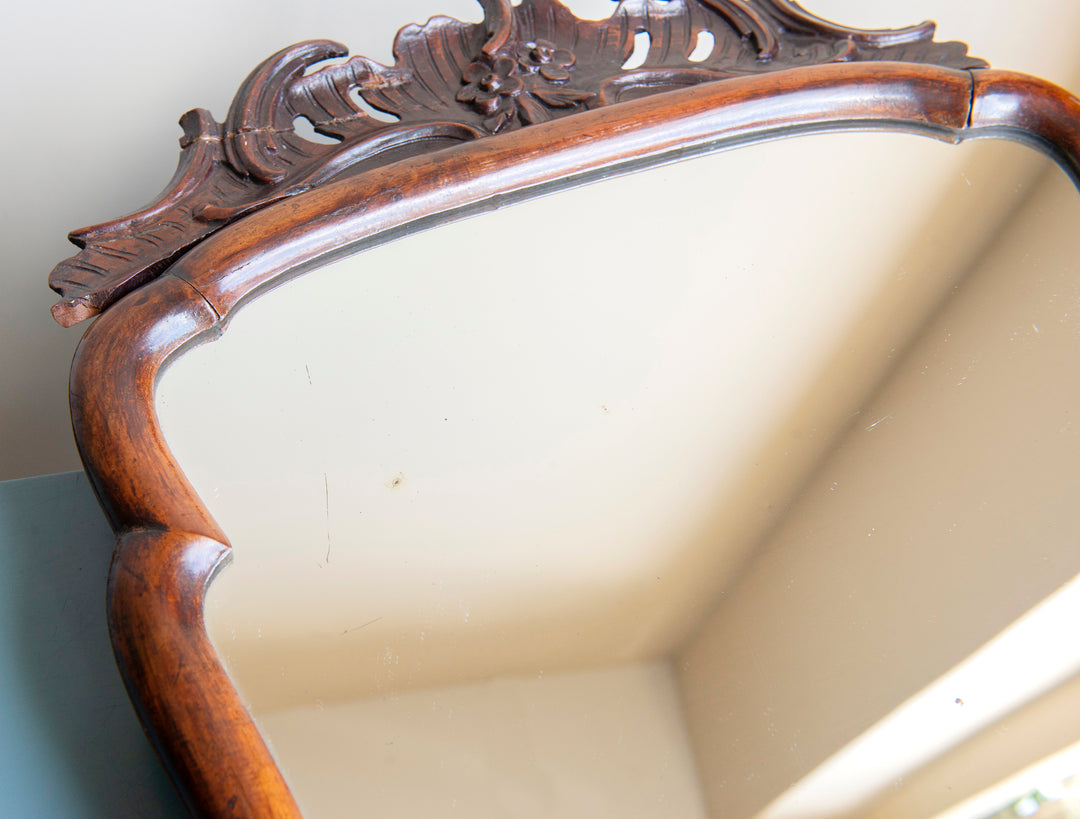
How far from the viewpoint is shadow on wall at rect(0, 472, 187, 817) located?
1.03 ft

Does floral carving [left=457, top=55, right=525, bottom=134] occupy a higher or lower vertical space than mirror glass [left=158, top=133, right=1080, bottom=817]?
higher

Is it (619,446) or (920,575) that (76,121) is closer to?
(619,446)

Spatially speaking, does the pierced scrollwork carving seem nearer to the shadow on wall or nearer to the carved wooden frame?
the carved wooden frame

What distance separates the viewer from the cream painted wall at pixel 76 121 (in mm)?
528

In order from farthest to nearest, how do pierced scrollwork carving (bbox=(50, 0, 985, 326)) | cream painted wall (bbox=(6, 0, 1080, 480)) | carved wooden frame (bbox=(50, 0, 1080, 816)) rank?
cream painted wall (bbox=(6, 0, 1080, 480)), pierced scrollwork carving (bbox=(50, 0, 985, 326)), carved wooden frame (bbox=(50, 0, 1080, 816))

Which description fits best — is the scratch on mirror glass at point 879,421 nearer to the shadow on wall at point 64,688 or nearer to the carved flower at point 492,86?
the carved flower at point 492,86

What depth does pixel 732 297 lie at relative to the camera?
0.50 meters

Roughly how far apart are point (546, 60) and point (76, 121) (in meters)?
0.32

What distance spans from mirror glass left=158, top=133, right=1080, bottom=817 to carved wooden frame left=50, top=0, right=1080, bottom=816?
2cm

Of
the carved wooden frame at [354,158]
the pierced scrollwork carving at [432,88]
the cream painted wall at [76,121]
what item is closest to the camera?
the carved wooden frame at [354,158]

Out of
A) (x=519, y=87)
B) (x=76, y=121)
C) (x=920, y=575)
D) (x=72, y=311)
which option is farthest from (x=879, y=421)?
(x=76, y=121)

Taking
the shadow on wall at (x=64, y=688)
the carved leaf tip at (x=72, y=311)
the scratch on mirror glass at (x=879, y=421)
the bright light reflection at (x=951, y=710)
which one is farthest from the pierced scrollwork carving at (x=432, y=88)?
the bright light reflection at (x=951, y=710)

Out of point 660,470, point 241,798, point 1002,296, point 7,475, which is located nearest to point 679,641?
point 660,470

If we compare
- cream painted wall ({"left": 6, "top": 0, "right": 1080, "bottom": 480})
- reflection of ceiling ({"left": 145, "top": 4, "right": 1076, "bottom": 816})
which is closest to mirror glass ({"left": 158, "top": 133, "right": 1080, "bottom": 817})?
reflection of ceiling ({"left": 145, "top": 4, "right": 1076, "bottom": 816})
